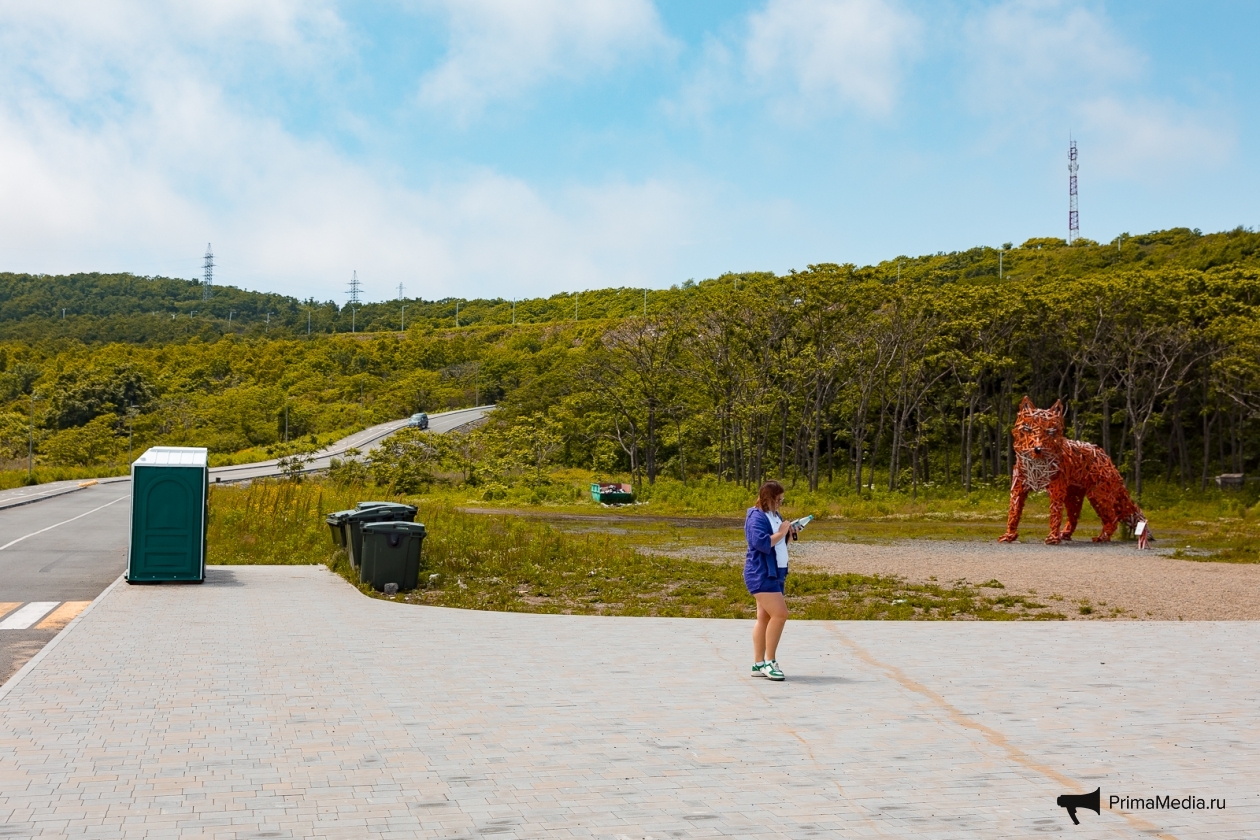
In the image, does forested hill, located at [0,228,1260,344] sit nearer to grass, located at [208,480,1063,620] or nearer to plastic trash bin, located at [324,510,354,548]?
grass, located at [208,480,1063,620]

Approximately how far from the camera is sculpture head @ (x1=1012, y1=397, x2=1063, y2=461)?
2883 cm

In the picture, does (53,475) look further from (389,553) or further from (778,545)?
(778,545)

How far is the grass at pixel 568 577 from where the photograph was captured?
1505cm

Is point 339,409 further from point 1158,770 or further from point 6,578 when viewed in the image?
point 1158,770

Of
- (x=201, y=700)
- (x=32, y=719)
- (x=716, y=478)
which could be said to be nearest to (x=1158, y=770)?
(x=201, y=700)

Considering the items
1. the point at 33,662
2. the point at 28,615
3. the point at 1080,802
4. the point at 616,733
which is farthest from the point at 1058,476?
the point at 33,662

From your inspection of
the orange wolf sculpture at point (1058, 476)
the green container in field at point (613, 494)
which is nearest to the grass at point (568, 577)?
the orange wolf sculpture at point (1058, 476)

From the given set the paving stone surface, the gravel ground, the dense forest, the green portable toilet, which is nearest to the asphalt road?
the green portable toilet

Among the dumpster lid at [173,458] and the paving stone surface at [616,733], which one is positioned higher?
the dumpster lid at [173,458]

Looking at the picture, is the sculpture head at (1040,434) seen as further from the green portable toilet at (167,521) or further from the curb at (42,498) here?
the curb at (42,498)

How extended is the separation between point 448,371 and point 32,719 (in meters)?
129

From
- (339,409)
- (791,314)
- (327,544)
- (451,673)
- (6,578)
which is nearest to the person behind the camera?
(451,673)

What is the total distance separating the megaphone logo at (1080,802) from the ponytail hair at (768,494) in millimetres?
3537

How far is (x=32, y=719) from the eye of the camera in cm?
734
